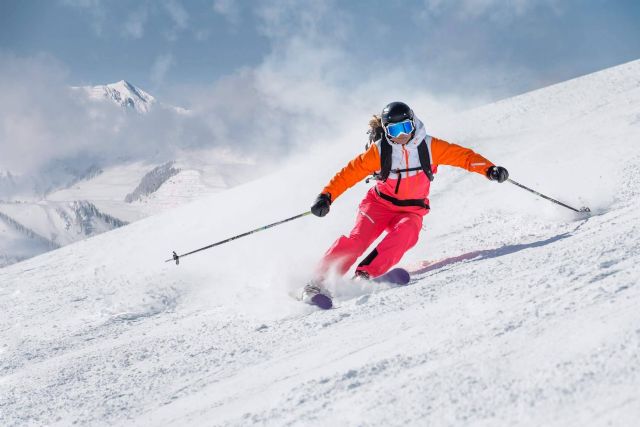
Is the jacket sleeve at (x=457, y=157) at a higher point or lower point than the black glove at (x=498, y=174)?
higher

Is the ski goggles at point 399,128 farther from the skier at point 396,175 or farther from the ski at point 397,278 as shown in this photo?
the ski at point 397,278

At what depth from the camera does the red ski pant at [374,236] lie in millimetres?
4781

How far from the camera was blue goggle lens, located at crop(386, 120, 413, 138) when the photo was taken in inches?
209

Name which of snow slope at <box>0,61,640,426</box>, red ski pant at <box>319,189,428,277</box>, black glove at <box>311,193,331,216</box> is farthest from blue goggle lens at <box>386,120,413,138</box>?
snow slope at <box>0,61,640,426</box>

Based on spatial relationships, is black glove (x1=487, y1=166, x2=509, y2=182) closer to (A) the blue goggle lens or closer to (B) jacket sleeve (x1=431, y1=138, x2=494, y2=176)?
(B) jacket sleeve (x1=431, y1=138, x2=494, y2=176)

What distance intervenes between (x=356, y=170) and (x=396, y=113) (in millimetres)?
816

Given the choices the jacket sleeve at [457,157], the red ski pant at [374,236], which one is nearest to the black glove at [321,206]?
the red ski pant at [374,236]

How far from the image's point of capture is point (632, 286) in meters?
2.46

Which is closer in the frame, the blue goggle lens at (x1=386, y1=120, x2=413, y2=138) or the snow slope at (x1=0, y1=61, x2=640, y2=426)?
the snow slope at (x1=0, y1=61, x2=640, y2=426)

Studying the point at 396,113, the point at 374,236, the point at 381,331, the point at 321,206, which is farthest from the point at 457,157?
the point at 381,331

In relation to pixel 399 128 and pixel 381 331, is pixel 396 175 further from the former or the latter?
pixel 381 331

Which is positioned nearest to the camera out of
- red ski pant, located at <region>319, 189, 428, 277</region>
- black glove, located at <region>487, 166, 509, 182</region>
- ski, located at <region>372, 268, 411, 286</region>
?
ski, located at <region>372, 268, 411, 286</region>

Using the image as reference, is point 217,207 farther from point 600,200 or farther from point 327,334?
point 327,334

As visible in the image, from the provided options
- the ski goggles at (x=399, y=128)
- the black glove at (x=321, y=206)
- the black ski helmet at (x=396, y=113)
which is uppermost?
the black ski helmet at (x=396, y=113)
